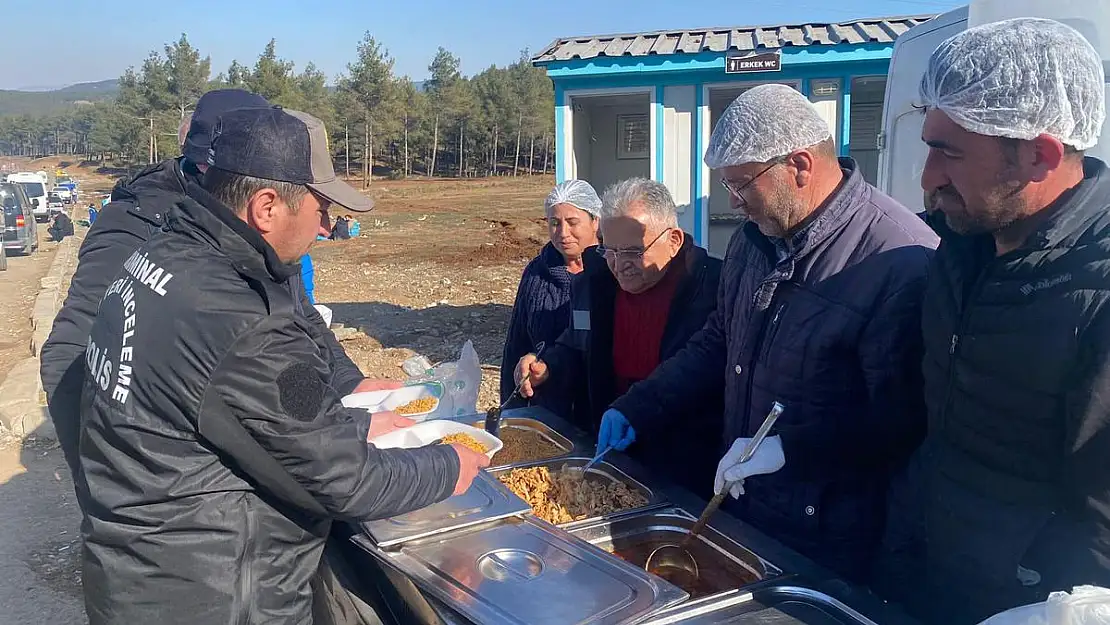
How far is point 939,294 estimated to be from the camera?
172 centimetres

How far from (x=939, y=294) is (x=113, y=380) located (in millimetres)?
1665

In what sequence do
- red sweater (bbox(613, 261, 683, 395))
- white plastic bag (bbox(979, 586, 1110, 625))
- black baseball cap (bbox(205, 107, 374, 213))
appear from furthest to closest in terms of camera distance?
red sweater (bbox(613, 261, 683, 395)), black baseball cap (bbox(205, 107, 374, 213)), white plastic bag (bbox(979, 586, 1110, 625))

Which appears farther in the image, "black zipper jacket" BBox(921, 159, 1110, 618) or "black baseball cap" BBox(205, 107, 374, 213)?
"black baseball cap" BBox(205, 107, 374, 213)

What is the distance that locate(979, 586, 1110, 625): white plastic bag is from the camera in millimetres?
1061

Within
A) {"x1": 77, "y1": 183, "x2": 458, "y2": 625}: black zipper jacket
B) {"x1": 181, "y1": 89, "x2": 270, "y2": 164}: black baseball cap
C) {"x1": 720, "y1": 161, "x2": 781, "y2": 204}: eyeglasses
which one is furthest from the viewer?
{"x1": 181, "y1": 89, "x2": 270, "y2": 164}: black baseball cap

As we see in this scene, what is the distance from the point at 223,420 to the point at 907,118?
12.4ft

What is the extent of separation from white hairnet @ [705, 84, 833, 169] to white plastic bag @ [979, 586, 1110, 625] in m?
1.15

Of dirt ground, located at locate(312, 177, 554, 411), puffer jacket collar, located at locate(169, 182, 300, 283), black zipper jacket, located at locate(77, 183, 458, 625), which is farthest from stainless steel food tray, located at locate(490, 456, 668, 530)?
dirt ground, located at locate(312, 177, 554, 411)

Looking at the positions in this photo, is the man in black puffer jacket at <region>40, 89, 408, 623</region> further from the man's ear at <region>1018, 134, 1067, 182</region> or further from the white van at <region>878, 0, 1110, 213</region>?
the white van at <region>878, 0, 1110, 213</region>

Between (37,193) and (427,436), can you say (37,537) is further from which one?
(37,193)

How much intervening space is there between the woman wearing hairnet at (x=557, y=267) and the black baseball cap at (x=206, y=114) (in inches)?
50.3

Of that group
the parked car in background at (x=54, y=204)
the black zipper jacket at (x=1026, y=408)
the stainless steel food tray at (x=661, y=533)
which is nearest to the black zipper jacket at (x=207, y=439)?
the stainless steel food tray at (x=661, y=533)

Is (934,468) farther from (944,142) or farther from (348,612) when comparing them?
(348,612)

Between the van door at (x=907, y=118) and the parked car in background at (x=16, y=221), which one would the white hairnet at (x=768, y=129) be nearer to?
the van door at (x=907, y=118)
